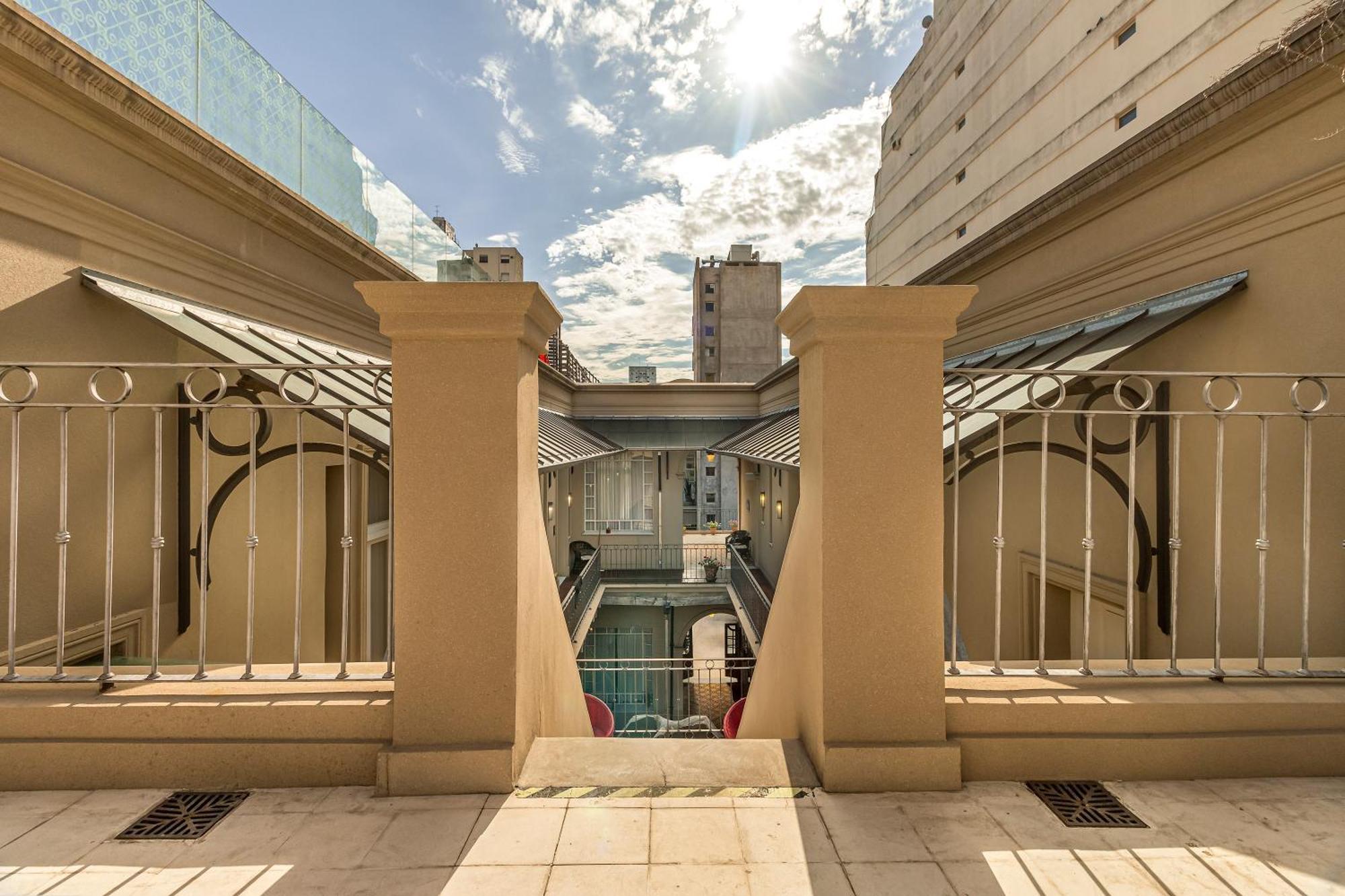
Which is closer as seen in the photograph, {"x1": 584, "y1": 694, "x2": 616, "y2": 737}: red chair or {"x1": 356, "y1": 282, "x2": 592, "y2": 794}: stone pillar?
{"x1": 356, "y1": 282, "x2": 592, "y2": 794}: stone pillar

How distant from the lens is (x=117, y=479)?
423 centimetres

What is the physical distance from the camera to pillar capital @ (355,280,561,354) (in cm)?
225

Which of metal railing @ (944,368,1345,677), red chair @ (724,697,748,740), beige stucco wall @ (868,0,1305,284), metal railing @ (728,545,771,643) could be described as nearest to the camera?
metal railing @ (944,368,1345,677)

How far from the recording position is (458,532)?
2311 millimetres

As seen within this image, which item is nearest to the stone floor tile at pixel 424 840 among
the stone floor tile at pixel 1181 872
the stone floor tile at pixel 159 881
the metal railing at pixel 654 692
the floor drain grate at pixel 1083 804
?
the stone floor tile at pixel 159 881

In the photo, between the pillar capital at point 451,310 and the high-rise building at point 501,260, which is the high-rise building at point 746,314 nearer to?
the high-rise building at point 501,260

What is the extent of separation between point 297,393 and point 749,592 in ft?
35.3

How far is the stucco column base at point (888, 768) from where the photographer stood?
229cm

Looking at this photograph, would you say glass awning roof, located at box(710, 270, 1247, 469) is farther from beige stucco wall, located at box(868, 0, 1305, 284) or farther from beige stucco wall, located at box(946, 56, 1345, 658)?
beige stucco wall, located at box(868, 0, 1305, 284)

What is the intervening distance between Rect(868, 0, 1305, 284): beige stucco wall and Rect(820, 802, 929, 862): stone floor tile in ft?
34.5

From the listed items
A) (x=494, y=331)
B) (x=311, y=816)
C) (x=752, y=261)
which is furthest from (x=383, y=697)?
(x=752, y=261)

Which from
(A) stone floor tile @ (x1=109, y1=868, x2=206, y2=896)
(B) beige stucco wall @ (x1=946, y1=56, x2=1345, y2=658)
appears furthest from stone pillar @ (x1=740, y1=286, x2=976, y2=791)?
(B) beige stucco wall @ (x1=946, y1=56, x2=1345, y2=658)

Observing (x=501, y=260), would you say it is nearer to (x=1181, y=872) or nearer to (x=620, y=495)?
(x=620, y=495)

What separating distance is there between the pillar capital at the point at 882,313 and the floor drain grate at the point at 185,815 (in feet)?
10.8
